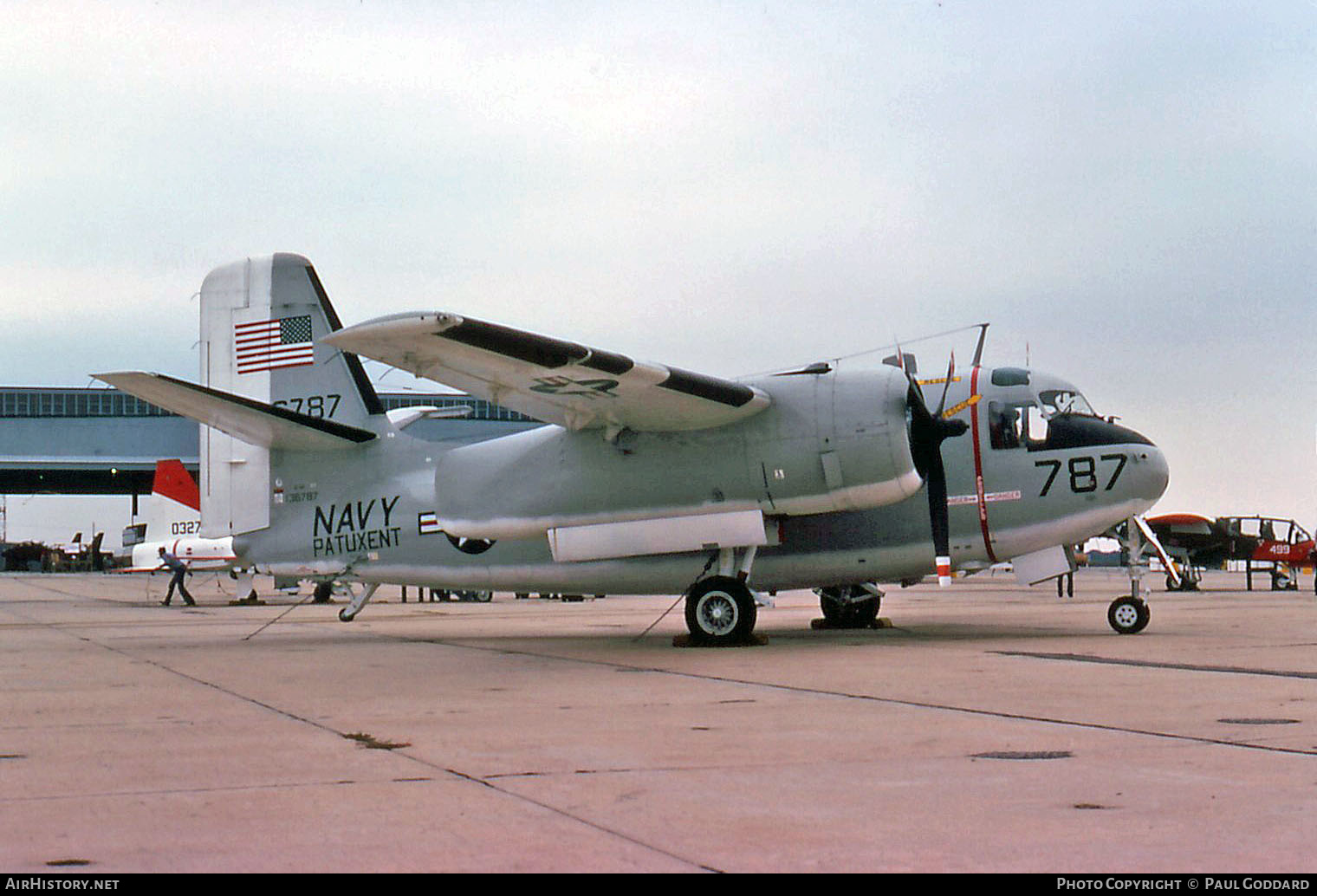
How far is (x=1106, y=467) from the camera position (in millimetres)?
15883

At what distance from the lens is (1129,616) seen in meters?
16.5

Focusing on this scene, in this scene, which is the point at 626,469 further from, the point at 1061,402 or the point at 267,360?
the point at 267,360

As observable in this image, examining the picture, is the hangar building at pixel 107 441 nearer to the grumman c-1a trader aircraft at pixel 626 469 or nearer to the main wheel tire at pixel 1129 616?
the grumman c-1a trader aircraft at pixel 626 469

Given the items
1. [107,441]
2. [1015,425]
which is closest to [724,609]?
[1015,425]

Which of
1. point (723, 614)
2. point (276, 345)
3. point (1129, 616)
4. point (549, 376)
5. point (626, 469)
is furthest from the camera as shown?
point (276, 345)

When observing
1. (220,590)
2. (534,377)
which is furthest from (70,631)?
(220,590)

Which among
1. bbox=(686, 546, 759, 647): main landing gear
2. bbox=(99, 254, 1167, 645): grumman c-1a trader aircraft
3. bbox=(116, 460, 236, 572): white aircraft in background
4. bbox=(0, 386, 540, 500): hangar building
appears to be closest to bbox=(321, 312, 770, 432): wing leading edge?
bbox=(99, 254, 1167, 645): grumman c-1a trader aircraft

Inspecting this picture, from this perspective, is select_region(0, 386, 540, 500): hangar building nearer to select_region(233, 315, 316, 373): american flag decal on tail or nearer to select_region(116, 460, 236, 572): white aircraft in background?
select_region(116, 460, 236, 572): white aircraft in background

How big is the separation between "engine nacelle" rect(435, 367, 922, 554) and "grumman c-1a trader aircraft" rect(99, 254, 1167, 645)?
22 mm

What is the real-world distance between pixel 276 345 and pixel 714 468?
25.3ft

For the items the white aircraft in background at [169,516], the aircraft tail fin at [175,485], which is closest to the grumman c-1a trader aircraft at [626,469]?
the white aircraft in background at [169,516]

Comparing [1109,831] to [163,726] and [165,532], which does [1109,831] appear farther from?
[165,532]

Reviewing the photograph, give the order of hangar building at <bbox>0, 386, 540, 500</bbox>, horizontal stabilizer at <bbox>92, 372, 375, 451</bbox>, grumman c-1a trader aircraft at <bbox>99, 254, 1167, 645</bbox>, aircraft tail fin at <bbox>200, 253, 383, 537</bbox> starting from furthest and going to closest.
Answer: hangar building at <bbox>0, 386, 540, 500</bbox> → aircraft tail fin at <bbox>200, 253, 383, 537</bbox> → horizontal stabilizer at <bbox>92, 372, 375, 451</bbox> → grumman c-1a trader aircraft at <bbox>99, 254, 1167, 645</bbox>

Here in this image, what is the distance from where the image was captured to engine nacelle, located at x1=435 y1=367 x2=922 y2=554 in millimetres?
14383
